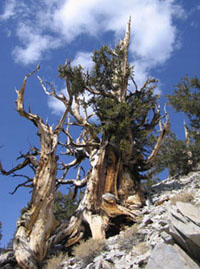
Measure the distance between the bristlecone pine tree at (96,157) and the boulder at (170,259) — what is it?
11.7 ft

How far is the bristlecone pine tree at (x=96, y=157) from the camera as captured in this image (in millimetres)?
7371

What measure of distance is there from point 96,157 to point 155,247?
205 inches

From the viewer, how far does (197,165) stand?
12102 mm

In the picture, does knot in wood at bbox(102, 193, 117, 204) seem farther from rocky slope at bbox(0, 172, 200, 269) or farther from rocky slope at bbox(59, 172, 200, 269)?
rocky slope at bbox(59, 172, 200, 269)

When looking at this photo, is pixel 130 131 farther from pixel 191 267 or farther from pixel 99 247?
pixel 191 267

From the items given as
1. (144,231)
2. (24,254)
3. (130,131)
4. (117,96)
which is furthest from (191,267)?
(117,96)

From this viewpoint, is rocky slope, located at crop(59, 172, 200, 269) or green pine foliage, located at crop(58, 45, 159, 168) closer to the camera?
rocky slope, located at crop(59, 172, 200, 269)

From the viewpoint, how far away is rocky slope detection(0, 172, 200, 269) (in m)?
4.04

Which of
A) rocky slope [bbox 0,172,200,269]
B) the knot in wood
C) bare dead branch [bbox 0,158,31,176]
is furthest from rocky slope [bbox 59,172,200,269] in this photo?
bare dead branch [bbox 0,158,31,176]

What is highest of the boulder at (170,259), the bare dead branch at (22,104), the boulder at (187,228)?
the bare dead branch at (22,104)

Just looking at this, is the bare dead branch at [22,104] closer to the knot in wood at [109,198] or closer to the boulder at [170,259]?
the knot in wood at [109,198]

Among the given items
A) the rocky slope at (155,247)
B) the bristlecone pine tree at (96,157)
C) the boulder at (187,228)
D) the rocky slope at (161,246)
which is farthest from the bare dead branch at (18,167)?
the boulder at (187,228)

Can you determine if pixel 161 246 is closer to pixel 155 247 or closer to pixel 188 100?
pixel 155 247

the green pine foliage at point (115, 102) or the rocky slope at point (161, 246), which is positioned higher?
the green pine foliage at point (115, 102)
